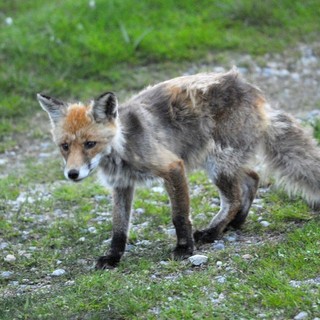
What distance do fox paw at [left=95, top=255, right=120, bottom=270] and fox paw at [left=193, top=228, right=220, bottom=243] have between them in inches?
32.0

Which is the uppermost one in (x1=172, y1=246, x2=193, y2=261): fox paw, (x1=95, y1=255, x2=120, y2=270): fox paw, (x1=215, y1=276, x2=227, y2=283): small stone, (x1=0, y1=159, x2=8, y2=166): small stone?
(x1=215, y1=276, x2=227, y2=283): small stone

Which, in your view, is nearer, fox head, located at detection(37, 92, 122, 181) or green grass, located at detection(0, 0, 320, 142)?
fox head, located at detection(37, 92, 122, 181)

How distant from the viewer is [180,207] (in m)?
6.81

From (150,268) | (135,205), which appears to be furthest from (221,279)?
(135,205)

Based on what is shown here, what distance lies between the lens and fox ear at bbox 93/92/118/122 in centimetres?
664

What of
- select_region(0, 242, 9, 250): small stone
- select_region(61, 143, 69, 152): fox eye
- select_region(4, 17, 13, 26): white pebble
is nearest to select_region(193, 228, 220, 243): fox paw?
select_region(61, 143, 69, 152): fox eye

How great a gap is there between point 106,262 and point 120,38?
20.7 ft

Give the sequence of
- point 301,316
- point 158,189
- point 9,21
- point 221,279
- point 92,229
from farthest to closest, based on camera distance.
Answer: point 9,21
point 158,189
point 92,229
point 221,279
point 301,316

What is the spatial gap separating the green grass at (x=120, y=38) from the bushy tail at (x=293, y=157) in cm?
465

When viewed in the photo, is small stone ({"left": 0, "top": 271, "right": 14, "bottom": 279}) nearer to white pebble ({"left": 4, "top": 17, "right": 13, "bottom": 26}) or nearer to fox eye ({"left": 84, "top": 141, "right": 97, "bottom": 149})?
fox eye ({"left": 84, "top": 141, "right": 97, "bottom": 149})

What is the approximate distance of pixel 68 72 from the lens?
11891 mm

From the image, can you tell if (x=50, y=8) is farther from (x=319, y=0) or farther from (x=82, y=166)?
(x=82, y=166)

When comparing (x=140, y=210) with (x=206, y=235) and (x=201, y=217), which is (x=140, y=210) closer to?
(x=201, y=217)

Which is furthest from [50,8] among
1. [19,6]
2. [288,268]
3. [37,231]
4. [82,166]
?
[288,268]
